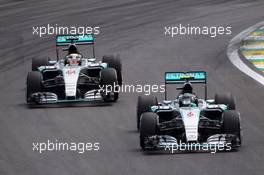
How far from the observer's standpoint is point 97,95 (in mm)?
29594

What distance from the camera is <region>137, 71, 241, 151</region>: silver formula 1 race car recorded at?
2406 cm

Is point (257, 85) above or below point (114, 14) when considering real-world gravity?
below

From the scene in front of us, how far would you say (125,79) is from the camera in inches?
1291

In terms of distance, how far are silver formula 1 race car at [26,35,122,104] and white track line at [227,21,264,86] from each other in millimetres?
3834

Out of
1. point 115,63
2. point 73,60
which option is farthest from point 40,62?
point 115,63

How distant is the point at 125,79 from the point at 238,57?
439 cm

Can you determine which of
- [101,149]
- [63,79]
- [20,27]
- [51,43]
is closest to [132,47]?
[51,43]

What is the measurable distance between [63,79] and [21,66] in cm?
593

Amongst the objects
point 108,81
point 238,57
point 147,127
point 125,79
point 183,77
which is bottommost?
point 147,127

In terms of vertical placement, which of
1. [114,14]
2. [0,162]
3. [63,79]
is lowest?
[0,162]

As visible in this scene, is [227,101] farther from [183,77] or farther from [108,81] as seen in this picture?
[108,81]

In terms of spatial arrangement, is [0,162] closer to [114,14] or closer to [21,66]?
[21,66]

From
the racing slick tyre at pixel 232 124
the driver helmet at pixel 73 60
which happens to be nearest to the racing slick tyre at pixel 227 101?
the racing slick tyre at pixel 232 124

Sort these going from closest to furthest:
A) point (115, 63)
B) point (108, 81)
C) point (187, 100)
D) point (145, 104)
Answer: point (187, 100) < point (145, 104) < point (108, 81) < point (115, 63)
